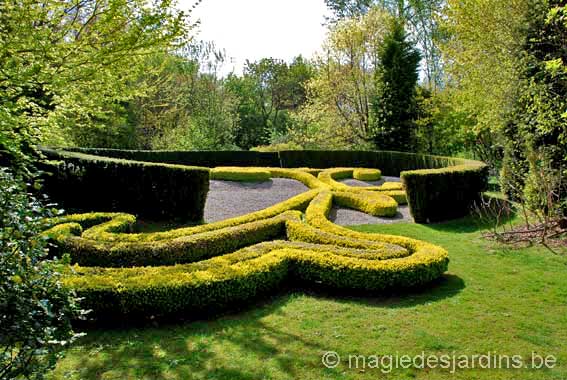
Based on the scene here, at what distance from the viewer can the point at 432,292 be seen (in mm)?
6023

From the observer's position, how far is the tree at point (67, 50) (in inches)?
226

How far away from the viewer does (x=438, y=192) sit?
10570 mm

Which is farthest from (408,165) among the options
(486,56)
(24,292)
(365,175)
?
(24,292)

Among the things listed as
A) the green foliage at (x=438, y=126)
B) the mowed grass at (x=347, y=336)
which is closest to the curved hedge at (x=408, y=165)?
the green foliage at (x=438, y=126)

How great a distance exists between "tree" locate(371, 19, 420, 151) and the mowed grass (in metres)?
16.4

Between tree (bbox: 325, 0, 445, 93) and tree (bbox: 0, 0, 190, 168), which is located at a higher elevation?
tree (bbox: 325, 0, 445, 93)

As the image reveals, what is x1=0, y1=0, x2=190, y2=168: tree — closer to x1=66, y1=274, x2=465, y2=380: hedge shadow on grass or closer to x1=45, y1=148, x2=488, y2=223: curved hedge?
x1=66, y1=274, x2=465, y2=380: hedge shadow on grass

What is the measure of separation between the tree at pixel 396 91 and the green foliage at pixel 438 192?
11.2m

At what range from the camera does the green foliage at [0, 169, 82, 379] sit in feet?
8.25

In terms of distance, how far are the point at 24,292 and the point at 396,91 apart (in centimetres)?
2139

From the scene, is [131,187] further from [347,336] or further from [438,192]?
[438,192]

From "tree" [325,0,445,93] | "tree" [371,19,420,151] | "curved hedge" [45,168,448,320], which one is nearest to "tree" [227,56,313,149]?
"tree" [325,0,445,93]

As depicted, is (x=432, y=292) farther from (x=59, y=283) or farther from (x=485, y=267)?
(x=59, y=283)

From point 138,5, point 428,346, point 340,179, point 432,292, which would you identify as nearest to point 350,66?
point 340,179
